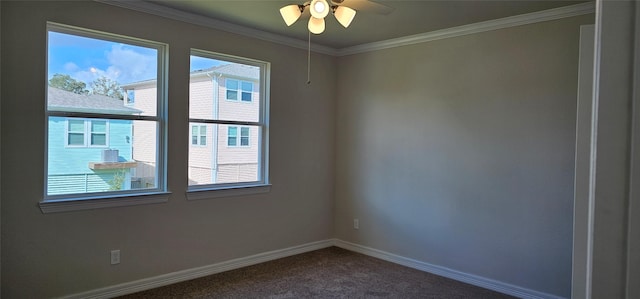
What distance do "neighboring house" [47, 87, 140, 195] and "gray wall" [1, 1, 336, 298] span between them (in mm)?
128

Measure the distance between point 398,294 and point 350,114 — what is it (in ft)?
7.58

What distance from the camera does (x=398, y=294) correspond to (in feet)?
12.3

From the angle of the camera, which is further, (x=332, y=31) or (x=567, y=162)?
(x=332, y=31)

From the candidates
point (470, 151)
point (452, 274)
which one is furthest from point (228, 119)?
point (452, 274)

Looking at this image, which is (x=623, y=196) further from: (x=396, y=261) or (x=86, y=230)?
(x=396, y=261)

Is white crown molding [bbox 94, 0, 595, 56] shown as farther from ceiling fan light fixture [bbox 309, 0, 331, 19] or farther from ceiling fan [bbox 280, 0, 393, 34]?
ceiling fan light fixture [bbox 309, 0, 331, 19]

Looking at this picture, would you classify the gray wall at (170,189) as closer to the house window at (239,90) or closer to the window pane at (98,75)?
the window pane at (98,75)

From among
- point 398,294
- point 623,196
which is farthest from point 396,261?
point 623,196

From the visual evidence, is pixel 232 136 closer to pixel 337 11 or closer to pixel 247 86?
pixel 247 86

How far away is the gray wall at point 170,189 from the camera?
3.00 m

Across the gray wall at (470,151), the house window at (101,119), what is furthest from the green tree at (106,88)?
the gray wall at (470,151)

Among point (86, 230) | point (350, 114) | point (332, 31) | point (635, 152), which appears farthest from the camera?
point (350, 114)

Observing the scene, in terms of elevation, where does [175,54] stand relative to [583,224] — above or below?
above

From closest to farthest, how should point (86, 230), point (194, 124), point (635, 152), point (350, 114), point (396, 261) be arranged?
point (635, 152) < point (86, 230) < point (194, 124) < point (396, 261) < point (350, 114)
